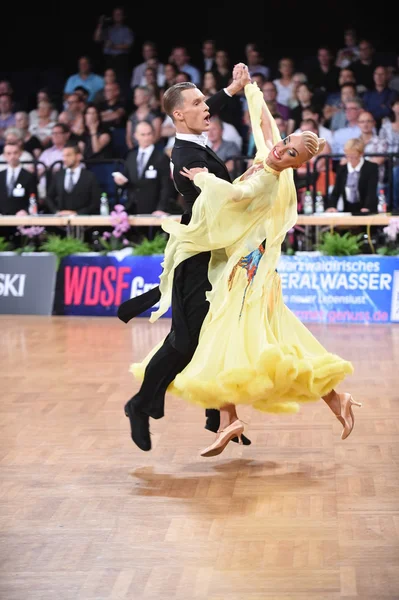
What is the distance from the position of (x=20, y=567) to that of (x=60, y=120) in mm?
9537

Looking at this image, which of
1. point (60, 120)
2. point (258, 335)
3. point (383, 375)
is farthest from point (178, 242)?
point (60, 120)

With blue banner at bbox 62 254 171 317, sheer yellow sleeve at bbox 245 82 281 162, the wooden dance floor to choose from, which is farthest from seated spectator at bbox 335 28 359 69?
sheer yellow sleeve at bbox 245 82 281 162

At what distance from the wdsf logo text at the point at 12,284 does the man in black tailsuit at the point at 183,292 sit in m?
5.88

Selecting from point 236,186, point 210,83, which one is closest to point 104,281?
point 210,83

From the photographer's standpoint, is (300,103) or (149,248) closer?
(149,248)

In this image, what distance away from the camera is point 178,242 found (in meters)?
4.50

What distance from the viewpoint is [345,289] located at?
30.2ft

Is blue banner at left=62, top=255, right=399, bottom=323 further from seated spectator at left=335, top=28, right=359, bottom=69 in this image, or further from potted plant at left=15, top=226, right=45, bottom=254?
seated spectator at left=335, top=28, right=359, bottom=69

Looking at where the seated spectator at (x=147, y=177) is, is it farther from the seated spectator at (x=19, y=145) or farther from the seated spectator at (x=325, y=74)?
the seated spectator at (x=325, y=74)

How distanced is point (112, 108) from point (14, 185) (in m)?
1.86

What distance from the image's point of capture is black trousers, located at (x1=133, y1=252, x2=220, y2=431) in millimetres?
4383

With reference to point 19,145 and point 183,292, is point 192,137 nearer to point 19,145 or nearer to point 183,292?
point 183,292

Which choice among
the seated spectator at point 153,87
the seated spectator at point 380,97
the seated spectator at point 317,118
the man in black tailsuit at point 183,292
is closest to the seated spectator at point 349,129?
the seated spectator at point 317,118

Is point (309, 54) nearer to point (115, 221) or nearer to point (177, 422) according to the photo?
point (115, 221)
